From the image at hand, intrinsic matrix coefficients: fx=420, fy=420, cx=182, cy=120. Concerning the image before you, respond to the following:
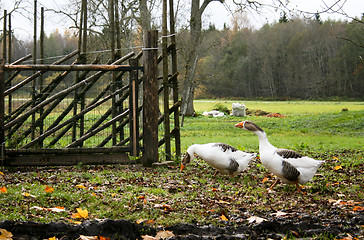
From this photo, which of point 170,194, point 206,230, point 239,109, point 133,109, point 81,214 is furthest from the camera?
point 239,109

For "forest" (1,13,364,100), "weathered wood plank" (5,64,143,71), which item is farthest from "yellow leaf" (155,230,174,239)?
"forest" (1,13,364,100)

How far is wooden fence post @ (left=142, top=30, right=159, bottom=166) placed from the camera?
8.90 metres

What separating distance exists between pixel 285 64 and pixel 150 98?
183ft

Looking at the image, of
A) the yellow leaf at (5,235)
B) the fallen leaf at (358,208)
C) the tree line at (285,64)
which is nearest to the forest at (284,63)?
the tree line at (285,64)

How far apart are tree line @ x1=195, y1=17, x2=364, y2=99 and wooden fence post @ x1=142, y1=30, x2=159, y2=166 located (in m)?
45.3

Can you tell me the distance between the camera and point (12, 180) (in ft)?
23.8

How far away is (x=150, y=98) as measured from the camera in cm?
891

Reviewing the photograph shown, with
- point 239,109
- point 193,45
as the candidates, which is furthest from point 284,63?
point 193,45

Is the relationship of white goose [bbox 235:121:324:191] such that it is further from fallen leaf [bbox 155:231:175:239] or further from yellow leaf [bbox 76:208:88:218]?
yellow leaf [bbox 76:208:88:218]

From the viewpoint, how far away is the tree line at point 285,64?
178 ft

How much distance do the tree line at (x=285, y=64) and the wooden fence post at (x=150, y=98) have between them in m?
45.3

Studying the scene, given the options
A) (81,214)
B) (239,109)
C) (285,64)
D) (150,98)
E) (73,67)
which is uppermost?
(285,64)

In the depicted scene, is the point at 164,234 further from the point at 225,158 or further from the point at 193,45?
the point at 193,45

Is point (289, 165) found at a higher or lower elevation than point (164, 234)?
higher
